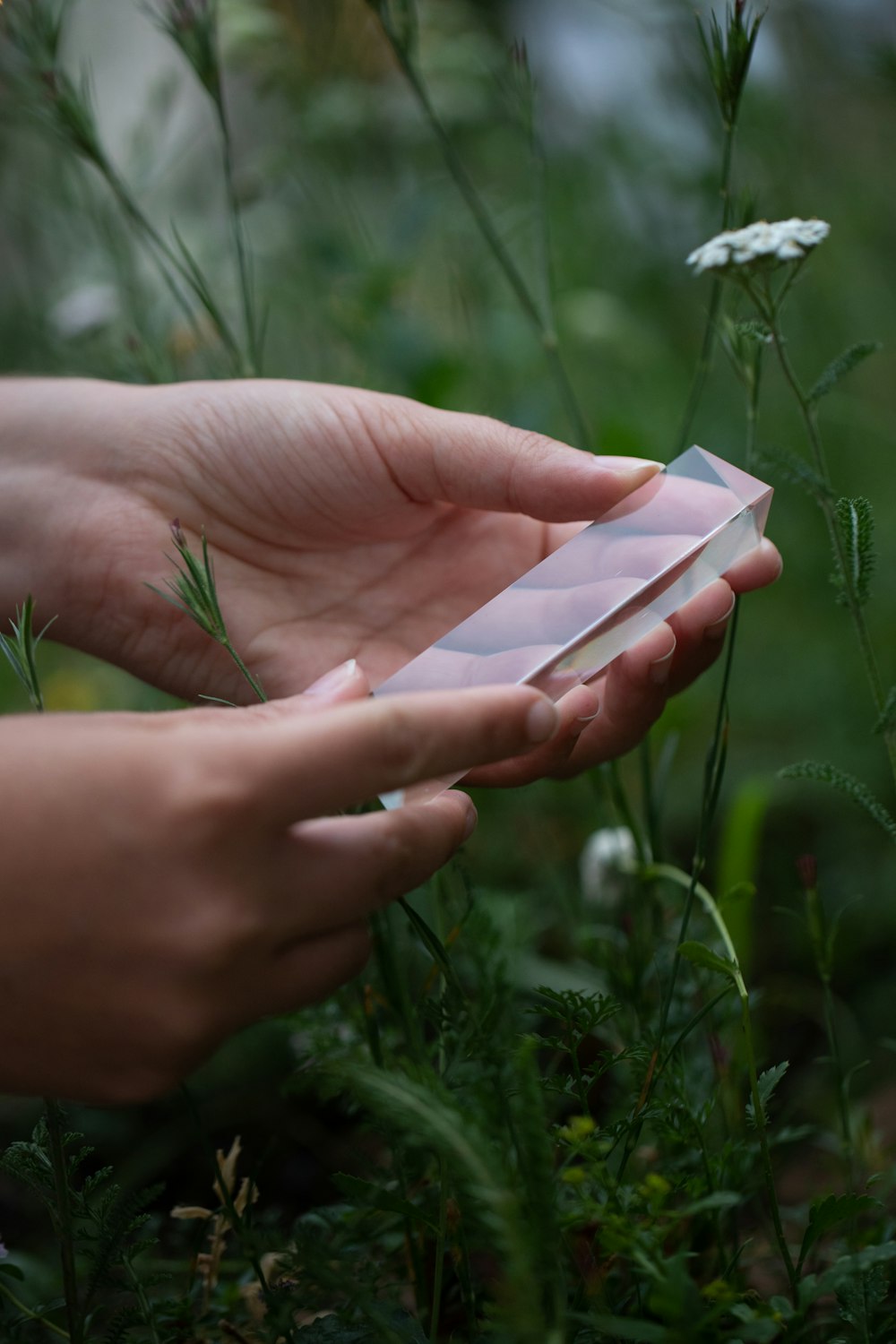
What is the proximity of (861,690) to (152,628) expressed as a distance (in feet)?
3.09

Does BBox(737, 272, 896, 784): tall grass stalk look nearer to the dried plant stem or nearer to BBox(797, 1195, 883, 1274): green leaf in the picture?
BBox(797, 1195, 883, 1274): green leaf

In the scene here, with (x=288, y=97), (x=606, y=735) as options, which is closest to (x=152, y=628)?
(x=606, y=735)

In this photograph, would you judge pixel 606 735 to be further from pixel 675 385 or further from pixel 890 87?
pixel 675 385

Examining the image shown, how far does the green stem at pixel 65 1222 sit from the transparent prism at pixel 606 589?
0.83 ft

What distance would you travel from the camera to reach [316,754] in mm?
459

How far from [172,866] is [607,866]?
1.99 feet

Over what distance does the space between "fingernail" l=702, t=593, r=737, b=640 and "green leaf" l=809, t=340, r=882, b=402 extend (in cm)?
18

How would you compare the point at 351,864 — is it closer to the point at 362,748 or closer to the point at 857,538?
the point at 362,748

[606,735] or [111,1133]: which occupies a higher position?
[606,735]

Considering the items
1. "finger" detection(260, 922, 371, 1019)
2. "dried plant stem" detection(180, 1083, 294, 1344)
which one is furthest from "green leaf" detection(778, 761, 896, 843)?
"dried plant stem" detection(180, 1083, 294, 1344)

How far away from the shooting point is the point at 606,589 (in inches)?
28.6

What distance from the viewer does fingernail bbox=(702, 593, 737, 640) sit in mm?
769

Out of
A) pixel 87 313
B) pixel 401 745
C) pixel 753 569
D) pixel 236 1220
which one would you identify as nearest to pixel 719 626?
pixel 753 569

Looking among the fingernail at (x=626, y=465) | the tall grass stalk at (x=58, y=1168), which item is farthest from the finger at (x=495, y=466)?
the tall grass stalk at (x=58, y=1168)
